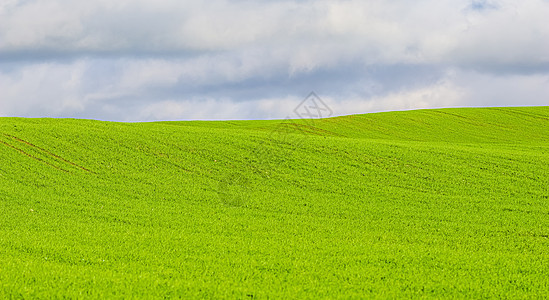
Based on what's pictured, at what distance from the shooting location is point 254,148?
34281 millimetres

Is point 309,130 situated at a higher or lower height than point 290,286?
higher

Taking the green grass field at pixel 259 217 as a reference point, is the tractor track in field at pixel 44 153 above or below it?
above

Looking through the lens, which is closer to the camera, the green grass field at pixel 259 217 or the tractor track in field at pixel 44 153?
the green grass field at pixel 259 217

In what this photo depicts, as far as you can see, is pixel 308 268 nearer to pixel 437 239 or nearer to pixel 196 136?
pixel 437 239

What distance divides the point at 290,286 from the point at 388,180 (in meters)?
18.0

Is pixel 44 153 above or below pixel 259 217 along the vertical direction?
above

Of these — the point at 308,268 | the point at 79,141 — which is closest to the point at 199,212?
the point at 308,268

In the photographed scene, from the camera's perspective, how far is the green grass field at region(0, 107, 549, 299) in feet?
36.9

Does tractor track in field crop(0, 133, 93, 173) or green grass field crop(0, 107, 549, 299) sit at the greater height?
tractor track in field crop(0, 133, 93, 173)

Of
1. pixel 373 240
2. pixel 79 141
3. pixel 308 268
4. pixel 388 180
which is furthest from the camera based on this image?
pixel 79 141

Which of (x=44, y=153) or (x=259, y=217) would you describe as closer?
(x=259, y=217)

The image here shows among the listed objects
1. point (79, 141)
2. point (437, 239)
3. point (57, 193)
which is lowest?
point (437, 239)

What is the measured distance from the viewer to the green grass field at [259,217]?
11258mm

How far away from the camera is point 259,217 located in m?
20.0
